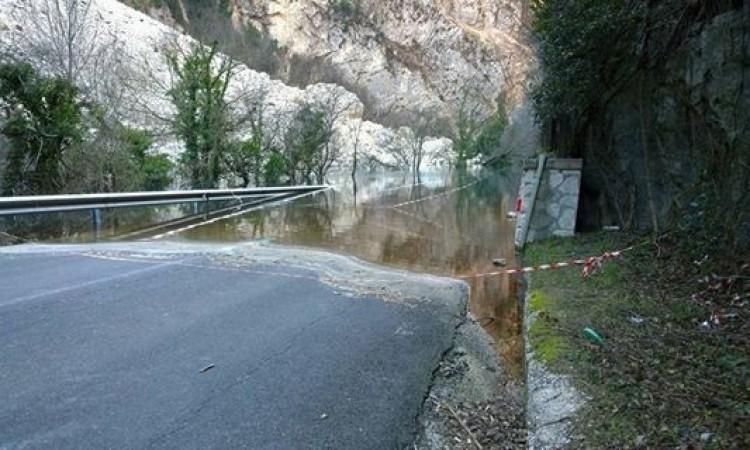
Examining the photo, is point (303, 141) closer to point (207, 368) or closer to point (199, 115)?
point (199, 115)

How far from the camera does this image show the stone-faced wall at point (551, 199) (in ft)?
36.9

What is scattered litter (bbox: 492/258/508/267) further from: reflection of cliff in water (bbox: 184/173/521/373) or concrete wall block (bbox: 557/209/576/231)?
concrete wall block (bbox: 557/209/576/231)

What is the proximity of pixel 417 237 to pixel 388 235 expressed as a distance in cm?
75

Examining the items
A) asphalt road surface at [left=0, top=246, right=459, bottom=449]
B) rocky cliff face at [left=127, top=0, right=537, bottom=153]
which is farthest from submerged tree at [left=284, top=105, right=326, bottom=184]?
rocky cliff face at [left=127, top=0, right=537, bottom=153]

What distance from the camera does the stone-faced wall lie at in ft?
36.9

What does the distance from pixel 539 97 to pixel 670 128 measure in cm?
332

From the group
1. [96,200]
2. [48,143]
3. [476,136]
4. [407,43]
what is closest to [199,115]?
[48,143]

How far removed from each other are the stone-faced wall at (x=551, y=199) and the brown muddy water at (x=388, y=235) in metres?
0.83

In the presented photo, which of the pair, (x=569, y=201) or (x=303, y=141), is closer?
(x=569, y=201)

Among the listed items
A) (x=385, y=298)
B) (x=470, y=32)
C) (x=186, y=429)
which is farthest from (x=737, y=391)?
(x=470, y=32)

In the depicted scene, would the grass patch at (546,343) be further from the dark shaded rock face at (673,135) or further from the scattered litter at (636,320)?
the dark shaded rock face at (673,135)

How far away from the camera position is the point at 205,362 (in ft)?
13.3

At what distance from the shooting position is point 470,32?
280 feet

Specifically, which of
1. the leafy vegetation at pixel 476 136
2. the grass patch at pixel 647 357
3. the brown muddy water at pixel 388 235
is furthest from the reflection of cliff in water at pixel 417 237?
the leafy vegetation at pixel 476 136
